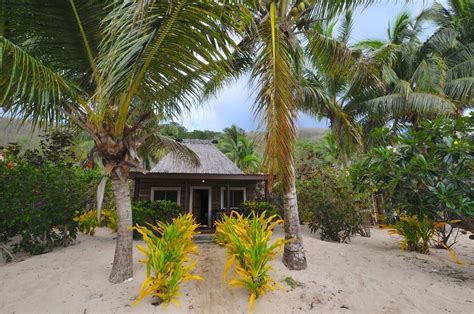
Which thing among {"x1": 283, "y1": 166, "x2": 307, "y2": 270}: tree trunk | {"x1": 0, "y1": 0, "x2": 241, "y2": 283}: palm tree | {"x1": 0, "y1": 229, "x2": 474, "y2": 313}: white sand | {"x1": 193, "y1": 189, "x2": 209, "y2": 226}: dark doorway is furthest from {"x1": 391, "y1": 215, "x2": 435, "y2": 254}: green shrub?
{"x1": 193, "y1": 189, "x2": 209, "y2": 226}: dark doorway

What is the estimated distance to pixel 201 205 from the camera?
42.3ft

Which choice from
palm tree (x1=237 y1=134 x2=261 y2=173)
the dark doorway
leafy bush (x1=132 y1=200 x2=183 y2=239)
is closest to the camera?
leafy bush (x1=132 y1=200 x2=183 y2=239)

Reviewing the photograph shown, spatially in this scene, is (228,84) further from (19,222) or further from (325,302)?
(19,222)

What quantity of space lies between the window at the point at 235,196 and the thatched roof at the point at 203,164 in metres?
1.00

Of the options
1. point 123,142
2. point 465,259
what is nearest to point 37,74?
point 123,142

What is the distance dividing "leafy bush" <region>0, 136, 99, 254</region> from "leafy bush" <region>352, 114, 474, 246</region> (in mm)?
7339

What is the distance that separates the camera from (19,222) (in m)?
6.26

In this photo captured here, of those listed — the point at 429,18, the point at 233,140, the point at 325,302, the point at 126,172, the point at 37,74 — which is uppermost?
the point at 429,18

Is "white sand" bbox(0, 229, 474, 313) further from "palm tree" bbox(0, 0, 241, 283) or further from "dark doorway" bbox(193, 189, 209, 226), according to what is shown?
"dark doorway" bbox(193, 189, 209, 226)

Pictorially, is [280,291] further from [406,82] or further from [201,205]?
[406,82]

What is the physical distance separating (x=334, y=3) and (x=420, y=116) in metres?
8.97

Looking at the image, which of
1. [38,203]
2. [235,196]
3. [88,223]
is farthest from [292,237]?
[235,196]

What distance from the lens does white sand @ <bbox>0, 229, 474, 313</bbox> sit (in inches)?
143

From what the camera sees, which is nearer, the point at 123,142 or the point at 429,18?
the point at 123,142
